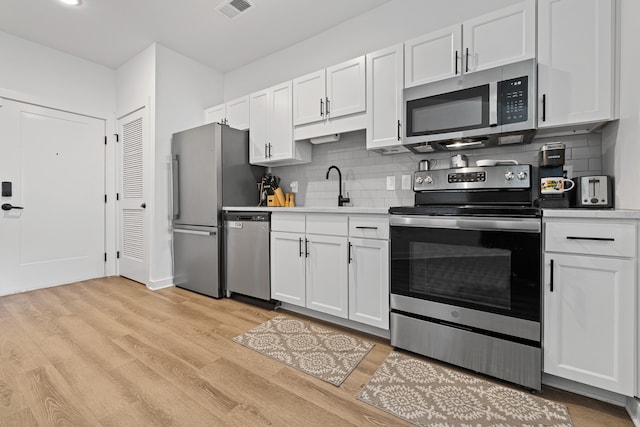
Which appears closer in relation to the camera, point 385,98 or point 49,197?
point 385,98

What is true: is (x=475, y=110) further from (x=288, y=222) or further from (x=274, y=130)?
(x=274, y=130)

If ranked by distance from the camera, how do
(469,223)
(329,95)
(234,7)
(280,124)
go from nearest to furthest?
(469,223)
(329,95)
(234,7)
(280,124)

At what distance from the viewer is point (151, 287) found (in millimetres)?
3404

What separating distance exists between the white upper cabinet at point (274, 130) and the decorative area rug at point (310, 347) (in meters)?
1.65

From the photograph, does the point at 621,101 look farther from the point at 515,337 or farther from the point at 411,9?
the point at 411,9

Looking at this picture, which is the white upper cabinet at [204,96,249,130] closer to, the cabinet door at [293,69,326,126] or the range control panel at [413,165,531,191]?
the cabinet door at [293,69,326,126]

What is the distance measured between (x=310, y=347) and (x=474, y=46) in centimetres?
235

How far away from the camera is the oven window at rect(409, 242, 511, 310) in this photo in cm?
162

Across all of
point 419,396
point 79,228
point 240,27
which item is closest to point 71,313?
point 79,228

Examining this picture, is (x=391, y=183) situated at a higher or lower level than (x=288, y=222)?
higher

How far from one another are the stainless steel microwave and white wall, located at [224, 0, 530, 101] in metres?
0.76

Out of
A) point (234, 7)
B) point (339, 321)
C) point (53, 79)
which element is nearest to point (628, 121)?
point (339, 321)

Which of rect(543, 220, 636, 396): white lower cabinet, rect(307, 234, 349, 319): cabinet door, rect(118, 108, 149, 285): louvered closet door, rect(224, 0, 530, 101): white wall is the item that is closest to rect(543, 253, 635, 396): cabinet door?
rect(543, 220, 636, 396): white lower cabinet

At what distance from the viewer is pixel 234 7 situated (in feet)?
→ 9.14
